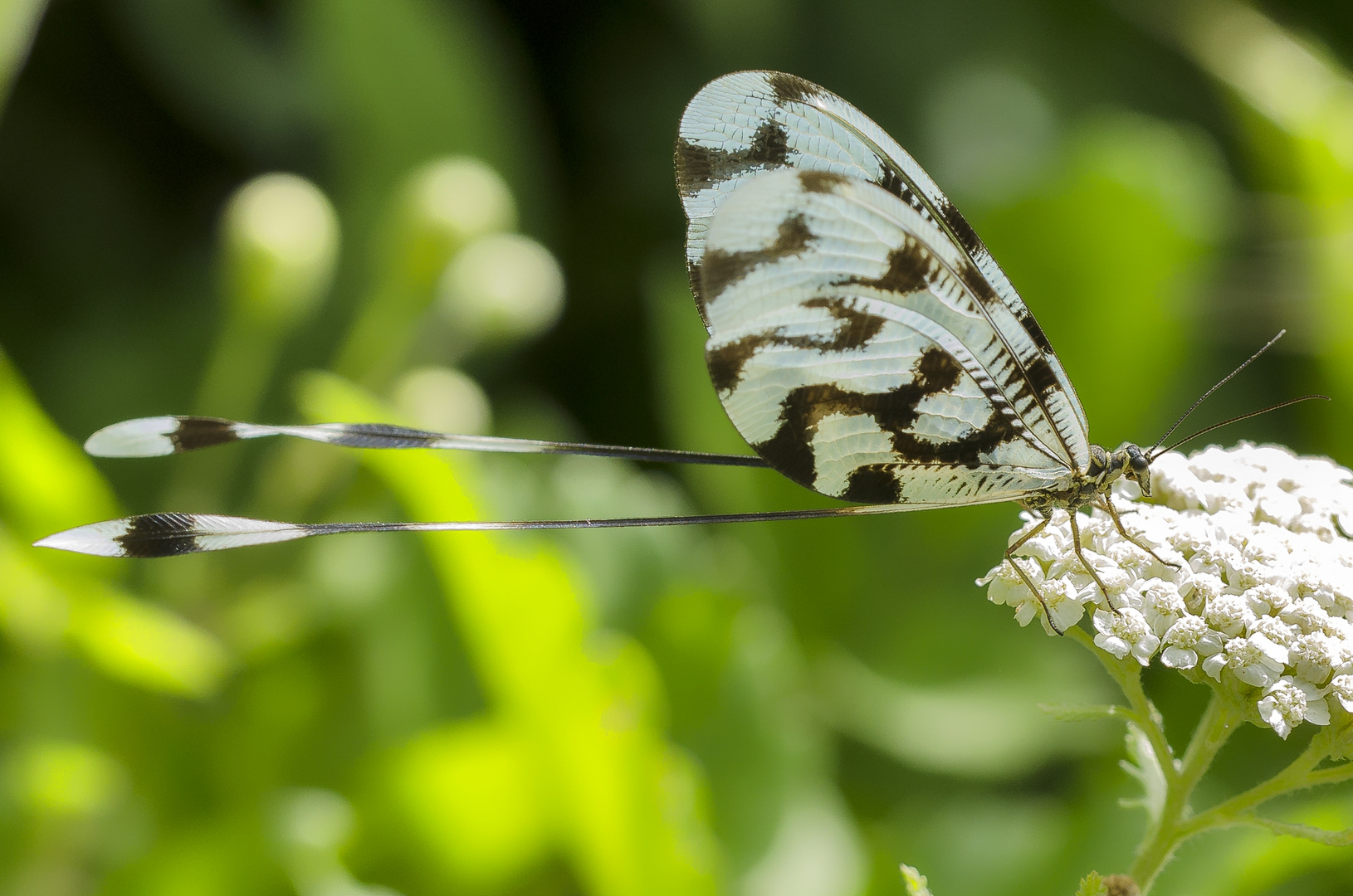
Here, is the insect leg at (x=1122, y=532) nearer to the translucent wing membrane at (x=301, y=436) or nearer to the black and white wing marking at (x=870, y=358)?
the black and white wing marking at (x=870, y=358)

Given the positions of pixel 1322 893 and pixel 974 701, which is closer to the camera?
pixel 1322 893

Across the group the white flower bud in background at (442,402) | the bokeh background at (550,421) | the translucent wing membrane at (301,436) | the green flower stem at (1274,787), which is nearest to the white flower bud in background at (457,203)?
the bokeh background at (550,421)

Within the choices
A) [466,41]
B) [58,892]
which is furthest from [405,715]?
[466,41]

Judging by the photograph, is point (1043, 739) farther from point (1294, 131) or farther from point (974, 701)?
point (1294, 131)

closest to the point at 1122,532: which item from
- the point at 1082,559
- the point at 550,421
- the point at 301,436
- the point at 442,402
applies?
the point at 1082,559

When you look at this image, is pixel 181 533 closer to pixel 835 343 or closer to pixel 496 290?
pixel 835 343
